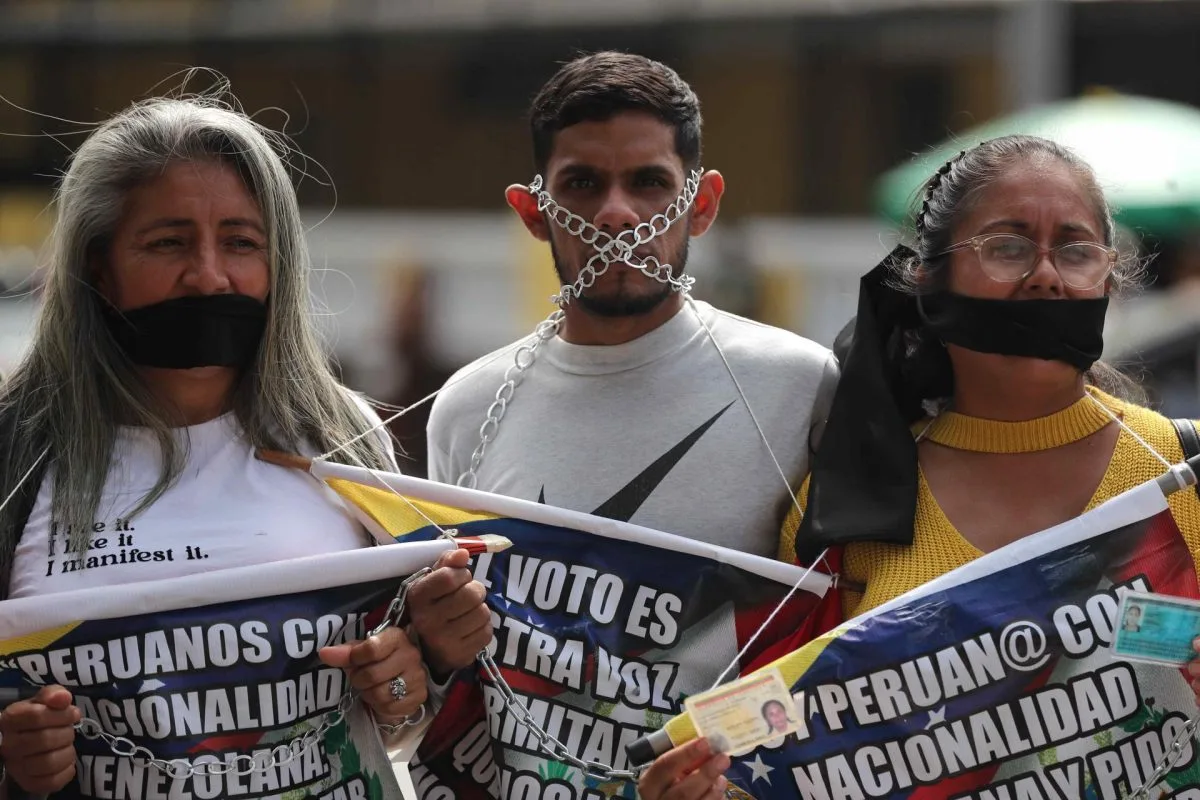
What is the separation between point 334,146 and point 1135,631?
1608 cm

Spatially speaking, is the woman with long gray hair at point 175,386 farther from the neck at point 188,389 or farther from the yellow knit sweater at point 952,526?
the yellow knit sweater at point 952,526

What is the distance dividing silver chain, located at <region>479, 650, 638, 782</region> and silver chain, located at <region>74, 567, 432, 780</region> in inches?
9.2

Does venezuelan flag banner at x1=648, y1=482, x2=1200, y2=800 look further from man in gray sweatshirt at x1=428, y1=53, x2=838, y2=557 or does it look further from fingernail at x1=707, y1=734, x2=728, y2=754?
man in gray sweatshirt at x1=428, y1=53, x2=838, y2=557

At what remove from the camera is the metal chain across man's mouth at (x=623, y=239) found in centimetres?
386

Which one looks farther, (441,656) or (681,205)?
(681,205)

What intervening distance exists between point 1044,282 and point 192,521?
185 cm

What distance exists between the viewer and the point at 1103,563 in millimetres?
3385

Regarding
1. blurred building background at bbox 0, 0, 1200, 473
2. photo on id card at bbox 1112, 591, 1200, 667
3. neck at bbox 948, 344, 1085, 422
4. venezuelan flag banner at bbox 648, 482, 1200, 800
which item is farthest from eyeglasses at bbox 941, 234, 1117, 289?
blurred building background at bbox 0, 0, 1200, 473

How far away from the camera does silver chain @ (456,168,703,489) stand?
3.86m

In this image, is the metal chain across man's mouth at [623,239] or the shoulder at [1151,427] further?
the metal chain across man's mouth at [623,239]

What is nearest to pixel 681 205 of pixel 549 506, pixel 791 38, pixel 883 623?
pixel 549 506

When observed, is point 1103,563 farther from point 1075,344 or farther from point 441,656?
point 441,656

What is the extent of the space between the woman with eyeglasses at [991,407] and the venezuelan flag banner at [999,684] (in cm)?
8

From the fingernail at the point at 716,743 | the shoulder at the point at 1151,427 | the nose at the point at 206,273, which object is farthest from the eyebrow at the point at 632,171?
the fingernail at the point at 716,743
